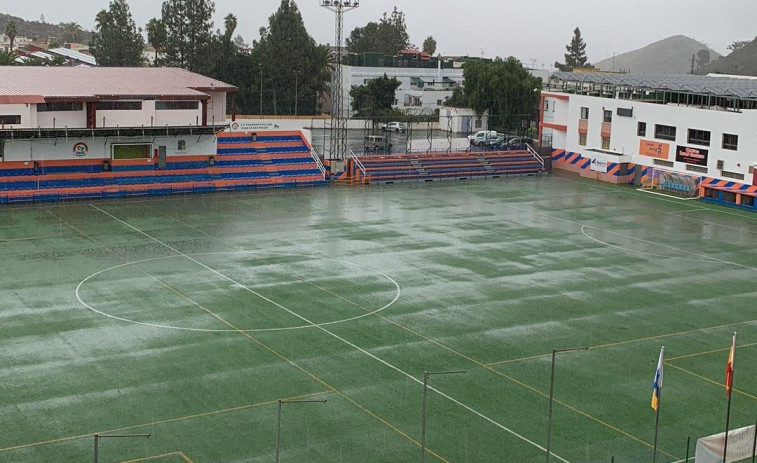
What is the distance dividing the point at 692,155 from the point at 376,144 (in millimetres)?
22630

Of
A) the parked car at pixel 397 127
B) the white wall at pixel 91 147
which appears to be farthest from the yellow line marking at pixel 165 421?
the parked car at pixel 397 127

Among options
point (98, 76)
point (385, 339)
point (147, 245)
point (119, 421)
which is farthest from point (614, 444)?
point (98, 76)

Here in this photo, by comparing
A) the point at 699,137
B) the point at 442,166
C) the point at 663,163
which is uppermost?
the point at 699,137

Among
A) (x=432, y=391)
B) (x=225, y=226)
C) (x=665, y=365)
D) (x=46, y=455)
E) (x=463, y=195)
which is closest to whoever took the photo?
(x=46, y=455)

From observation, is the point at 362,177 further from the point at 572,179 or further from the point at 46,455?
the point at 46,455

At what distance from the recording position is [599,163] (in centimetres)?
6956

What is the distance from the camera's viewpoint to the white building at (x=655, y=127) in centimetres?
6159

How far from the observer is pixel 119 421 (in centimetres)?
2456

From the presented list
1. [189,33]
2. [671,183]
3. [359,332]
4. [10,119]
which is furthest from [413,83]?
[359,332]

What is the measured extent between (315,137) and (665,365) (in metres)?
50.5

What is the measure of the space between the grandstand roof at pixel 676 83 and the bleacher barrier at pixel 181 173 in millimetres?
22928

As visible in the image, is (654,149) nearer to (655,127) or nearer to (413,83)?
(655,127)

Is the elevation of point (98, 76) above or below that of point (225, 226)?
above

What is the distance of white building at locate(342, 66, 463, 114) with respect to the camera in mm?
109500
